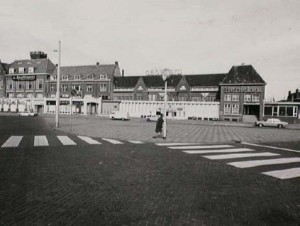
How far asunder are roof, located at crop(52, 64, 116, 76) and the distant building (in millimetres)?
3443

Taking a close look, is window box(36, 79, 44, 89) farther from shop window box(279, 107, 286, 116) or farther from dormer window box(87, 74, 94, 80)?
shop window box(279, 107, 286, 116)

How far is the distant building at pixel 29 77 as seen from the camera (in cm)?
7450

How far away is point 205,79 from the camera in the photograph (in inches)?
2584

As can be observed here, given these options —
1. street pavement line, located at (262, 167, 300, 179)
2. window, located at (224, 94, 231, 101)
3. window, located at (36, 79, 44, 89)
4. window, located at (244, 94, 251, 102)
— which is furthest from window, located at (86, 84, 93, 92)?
street pavement line, located at (262, 167, 300, 179)

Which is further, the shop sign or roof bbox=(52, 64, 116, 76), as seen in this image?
the shop sign

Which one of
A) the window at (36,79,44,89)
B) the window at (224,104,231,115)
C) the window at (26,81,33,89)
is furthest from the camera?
the window at (26,81,33,89)

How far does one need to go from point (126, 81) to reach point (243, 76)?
95.4ft

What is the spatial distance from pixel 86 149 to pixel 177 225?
26.6 ft

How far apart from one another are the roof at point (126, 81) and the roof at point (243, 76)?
76.1 feet

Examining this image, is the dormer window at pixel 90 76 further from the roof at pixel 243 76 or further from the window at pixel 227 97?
the window at pixel 227 97

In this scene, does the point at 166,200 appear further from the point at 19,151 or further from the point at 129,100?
the point at 129,100

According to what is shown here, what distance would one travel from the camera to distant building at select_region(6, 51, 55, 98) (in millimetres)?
74500

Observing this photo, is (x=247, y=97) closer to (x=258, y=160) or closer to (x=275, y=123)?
(x=275, y=123)

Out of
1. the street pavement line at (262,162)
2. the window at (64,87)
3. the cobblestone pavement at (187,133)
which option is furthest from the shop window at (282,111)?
the window at (64,87)
